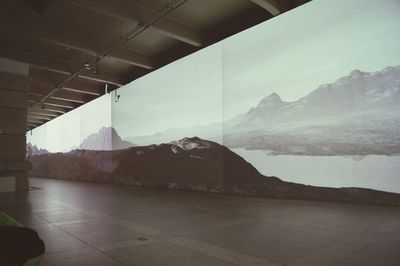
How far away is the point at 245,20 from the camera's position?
10570 millimetres

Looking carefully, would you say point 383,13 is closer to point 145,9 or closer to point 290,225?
point 290,225

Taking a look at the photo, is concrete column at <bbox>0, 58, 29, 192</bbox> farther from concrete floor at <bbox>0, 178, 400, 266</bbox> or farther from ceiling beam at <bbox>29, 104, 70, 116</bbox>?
ceiling beam at <bbox>29, 104, 70, 116</bbox>

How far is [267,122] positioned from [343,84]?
2.56 metres

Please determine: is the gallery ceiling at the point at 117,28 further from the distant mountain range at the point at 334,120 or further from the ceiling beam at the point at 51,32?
the distant mountain range at the point at 334,120

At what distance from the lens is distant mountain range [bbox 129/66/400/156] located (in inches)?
297

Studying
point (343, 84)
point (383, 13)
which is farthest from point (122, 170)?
point (383, 13)

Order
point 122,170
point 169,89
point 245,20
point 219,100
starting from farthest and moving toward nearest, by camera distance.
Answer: point 122,170 < point 169,89 < point 219,100 < point 245,20

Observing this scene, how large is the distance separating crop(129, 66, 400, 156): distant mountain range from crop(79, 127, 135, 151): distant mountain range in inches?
329

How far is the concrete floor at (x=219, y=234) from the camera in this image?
3.83m

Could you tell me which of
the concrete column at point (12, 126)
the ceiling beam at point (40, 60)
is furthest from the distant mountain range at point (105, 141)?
the concrete column at point (12, 126)

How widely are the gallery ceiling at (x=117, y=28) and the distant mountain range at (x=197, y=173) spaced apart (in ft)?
13.4

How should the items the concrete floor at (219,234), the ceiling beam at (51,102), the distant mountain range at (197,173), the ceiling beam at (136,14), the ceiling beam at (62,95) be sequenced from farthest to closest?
the ceiling beam at (51,102) < the ceiling beam at (62,95) < the ceiling beam at (136,14) < the distant mountain range at (197,173) < the concrete floor at (219,234)

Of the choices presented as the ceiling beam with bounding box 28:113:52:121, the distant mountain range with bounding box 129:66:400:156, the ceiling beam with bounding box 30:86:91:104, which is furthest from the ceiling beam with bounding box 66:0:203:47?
the ceiling beam with bounding box 28:113:52:121

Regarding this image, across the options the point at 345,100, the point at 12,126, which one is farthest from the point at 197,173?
the point at 12,126
